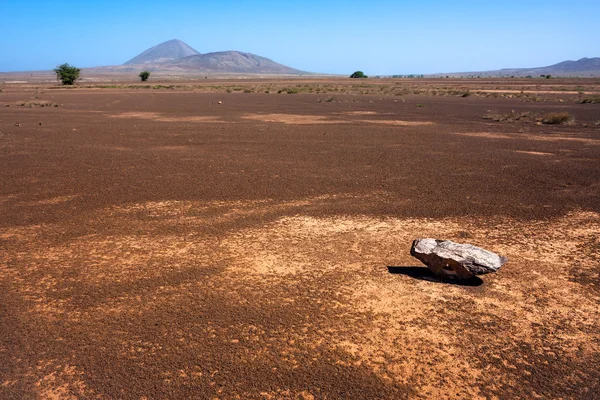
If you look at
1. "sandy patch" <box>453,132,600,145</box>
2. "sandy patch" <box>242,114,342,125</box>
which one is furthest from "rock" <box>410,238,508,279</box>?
"sandy patch" <box>242,114,342,125</box>

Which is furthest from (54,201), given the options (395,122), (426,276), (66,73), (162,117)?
(66,73)

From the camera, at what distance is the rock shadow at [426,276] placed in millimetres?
6891

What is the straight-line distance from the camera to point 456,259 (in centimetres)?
668

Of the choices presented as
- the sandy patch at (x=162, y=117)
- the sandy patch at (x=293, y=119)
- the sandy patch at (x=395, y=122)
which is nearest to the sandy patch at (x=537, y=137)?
the sandy patch at (x=395, y=122)

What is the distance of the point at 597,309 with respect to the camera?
6.19 metres

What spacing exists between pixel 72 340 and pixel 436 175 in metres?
11.0

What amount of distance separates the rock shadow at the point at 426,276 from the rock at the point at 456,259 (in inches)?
3.2

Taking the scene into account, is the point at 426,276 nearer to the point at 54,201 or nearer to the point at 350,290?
the point at 350,290

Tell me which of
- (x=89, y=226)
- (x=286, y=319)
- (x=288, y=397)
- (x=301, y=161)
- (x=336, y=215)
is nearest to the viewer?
(x=288, y=397)

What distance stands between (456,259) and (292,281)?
236cm

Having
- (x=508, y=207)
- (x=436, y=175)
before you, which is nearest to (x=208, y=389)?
(x=508, y=207)

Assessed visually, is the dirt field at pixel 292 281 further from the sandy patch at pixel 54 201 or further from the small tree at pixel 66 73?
the small tree at pixel 66 73

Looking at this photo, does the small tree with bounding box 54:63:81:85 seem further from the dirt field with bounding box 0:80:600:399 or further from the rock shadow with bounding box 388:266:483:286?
the rock shadow with bounding box 388:266:483:286

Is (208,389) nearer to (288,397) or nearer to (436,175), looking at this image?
(288,397)
